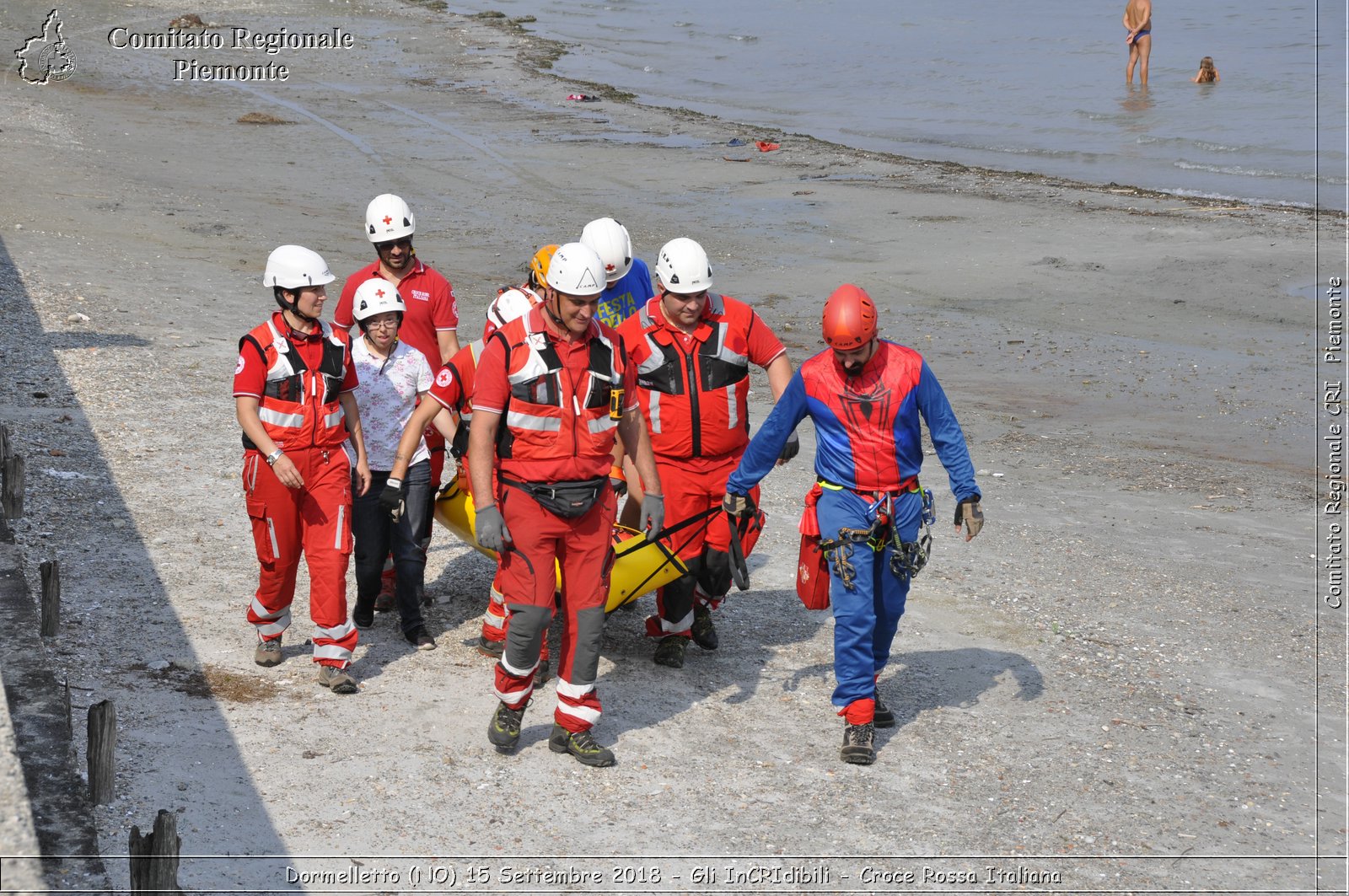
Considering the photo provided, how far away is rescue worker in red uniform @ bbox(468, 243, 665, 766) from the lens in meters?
6.14

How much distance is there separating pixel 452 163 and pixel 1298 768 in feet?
68.0

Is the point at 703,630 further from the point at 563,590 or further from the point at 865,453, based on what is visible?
the point at 865,453

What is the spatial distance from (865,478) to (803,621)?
2056 mm

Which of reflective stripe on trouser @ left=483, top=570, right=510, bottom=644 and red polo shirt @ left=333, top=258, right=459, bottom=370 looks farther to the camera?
red polo shirt @ left=333, top=258, right=459, bottom=370

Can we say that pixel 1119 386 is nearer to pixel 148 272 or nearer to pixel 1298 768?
pixel 1298 768

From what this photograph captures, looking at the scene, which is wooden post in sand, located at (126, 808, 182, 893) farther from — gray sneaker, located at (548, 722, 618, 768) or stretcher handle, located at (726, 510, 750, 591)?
stretcher handle, located at (726, 510, 750, 591)

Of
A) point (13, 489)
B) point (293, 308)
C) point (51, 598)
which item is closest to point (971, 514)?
point (293, 308)

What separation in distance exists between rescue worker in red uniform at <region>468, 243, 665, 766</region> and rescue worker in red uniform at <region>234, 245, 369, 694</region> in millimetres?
984

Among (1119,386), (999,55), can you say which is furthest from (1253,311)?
(999,55)

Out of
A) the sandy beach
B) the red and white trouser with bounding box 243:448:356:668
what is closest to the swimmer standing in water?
the sandy beach

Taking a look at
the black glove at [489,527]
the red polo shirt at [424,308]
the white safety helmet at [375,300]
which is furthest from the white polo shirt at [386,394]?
the black glove at [489,527]

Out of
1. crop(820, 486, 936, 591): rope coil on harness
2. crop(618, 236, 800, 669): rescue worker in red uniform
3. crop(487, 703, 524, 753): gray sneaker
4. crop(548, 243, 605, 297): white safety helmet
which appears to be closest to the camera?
crop(548, 243, 605, 297): white safety helmet

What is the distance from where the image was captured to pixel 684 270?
7.20 meters

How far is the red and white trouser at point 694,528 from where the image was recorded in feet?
24.6
